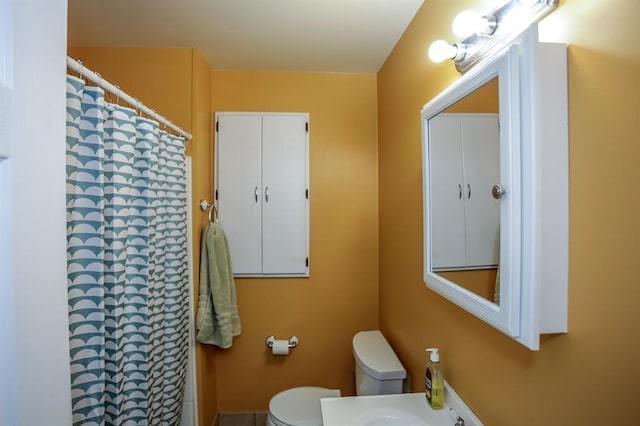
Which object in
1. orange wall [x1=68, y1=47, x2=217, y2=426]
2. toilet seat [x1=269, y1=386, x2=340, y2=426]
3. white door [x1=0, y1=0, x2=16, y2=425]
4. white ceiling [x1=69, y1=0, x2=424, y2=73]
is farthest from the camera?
orange wall [x1=68, y1=47, x2=217, y2=426]

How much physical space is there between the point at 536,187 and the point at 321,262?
62.2 inches

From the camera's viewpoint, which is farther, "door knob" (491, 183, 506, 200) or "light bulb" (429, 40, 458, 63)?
"light bulb" (429, 40, 458, 63)

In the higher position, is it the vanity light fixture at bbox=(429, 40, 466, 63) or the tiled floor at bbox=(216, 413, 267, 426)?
the vanity light fixture at bbox=(429, 40, 466, 63)

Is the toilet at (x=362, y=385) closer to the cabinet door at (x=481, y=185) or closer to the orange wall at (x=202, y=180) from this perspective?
the orange wall at (x=202, y=180)

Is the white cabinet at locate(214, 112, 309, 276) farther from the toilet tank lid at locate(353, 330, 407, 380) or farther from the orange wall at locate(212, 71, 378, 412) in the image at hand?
the toilet tank lid at locate(353, 330, 407, 380)

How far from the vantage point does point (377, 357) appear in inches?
62.1

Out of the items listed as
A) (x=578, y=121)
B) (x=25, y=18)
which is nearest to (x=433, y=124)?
(x=578, y=121)

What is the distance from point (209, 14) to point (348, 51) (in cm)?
79

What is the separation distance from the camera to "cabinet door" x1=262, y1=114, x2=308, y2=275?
206cm

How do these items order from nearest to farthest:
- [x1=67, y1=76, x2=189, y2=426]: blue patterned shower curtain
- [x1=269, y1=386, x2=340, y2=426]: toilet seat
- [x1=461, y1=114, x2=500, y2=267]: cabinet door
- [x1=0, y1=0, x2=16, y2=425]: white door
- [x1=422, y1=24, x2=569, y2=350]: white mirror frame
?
[x1=0, y1=0, x2=16, y2=425]: white door < [x1=422, y1=24, x2=569, y2=350]: white mirror frame < [x1=461, y1=114, x2=500, y2=267]: cabinet door < [x1=67, y1=76, x2=189, y2=426]: blue patterned shower curtain < [x1=269, y1=386, x2=340, y2=426]: toilet seat

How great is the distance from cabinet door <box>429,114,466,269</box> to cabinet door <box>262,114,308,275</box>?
3.51 ft

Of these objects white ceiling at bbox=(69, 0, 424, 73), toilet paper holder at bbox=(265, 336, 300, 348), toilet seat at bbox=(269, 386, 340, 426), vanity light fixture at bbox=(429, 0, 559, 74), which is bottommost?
toilet seat at bbox=(269, 386, 340, 426)

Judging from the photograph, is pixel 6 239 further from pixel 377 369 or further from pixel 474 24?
pixel 377 369

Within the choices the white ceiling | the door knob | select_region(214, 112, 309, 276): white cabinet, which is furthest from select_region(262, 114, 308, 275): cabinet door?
the door knob
